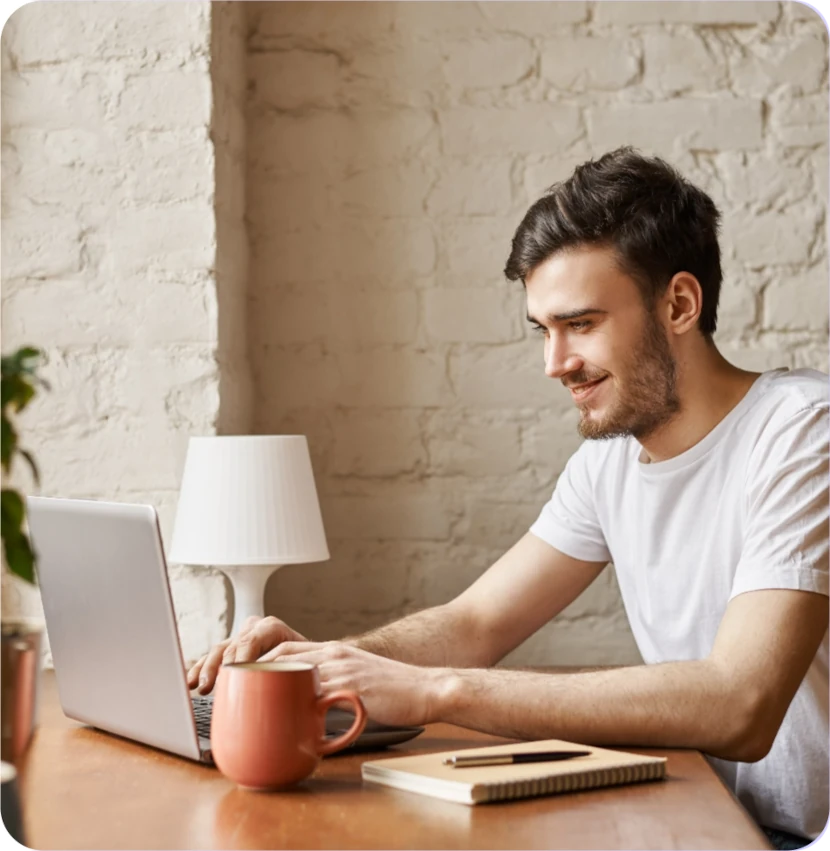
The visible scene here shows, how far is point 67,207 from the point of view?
1977 millimetres

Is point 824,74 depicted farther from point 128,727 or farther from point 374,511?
point 128,727

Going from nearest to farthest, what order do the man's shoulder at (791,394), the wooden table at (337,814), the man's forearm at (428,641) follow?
the wooden table at (337,814)
the man's shoulder at (791,394)
the man's forearm at (428,641)

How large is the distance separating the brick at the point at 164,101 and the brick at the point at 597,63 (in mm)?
714

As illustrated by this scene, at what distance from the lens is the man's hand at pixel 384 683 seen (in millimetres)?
1178

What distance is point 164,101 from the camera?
77.4 inches

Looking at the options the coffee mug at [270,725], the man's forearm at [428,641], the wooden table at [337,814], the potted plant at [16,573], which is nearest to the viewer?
the potted plant at [16,573]

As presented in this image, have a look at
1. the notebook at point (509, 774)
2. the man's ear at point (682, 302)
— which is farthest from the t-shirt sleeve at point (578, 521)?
the notebook at point (509, 774)

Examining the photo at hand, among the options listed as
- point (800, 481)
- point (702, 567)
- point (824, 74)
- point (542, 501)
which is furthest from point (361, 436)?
point (824, 74)

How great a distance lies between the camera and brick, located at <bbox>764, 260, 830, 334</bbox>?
2182mm

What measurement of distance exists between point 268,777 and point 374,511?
125 centimetres

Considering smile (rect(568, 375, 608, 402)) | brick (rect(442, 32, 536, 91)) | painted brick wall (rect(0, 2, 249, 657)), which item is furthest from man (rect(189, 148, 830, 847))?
painted brick wall (rect(0, 2, 249, 657))

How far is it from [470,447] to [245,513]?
577 mm

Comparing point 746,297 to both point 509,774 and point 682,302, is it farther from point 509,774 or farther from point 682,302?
point 509,774

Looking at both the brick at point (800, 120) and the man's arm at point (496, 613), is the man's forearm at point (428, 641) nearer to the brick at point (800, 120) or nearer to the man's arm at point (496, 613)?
the man's arm at point (496, 613)
